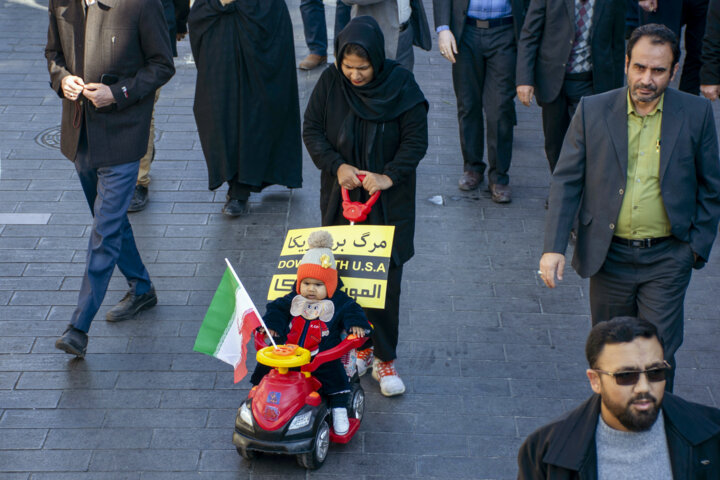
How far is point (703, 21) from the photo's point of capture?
9.71 metres

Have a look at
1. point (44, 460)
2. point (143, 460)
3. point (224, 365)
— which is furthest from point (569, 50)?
point (44, 460)

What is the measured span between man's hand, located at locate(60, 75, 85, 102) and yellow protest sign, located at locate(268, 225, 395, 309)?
171 cm

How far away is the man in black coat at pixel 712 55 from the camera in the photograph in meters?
7.78

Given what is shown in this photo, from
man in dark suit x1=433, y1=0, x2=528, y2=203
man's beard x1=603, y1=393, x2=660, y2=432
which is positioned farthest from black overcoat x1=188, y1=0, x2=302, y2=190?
man's beard x1=603, y1=393, x2=660, y2=432

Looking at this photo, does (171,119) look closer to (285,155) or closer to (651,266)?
(285,155)

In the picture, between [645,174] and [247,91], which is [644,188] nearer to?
[645,174]

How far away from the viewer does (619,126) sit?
5074mm

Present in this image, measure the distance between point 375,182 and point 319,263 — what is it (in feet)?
2.01

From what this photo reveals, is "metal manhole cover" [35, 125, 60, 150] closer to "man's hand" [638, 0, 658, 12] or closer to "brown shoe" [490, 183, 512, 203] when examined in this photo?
"brown shoe" [490, 183, 512, 203]

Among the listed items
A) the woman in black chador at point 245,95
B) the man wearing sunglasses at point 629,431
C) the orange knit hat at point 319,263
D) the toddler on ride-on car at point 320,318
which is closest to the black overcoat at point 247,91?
the woman in black chador at point 245,95

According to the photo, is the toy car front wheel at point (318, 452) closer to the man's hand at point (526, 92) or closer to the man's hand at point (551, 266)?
the man's hand at point (551, 266)

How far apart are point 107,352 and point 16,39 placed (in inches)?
292

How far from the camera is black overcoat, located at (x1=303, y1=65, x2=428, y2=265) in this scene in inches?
226

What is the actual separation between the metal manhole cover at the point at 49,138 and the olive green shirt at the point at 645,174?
6165mm
